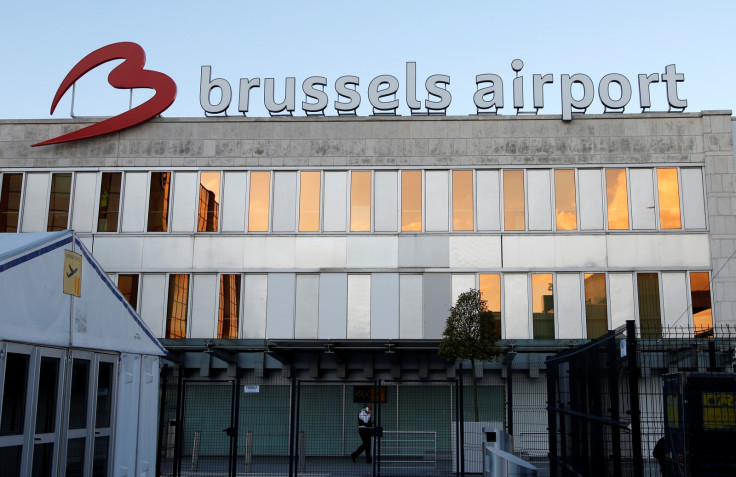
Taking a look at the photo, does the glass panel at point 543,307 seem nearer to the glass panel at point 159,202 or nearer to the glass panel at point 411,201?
the glass panel at point 411,201

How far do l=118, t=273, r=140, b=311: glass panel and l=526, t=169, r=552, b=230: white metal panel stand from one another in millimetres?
13531

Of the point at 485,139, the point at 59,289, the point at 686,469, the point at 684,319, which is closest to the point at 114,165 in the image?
the point at 485,139

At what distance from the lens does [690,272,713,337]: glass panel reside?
981 inches

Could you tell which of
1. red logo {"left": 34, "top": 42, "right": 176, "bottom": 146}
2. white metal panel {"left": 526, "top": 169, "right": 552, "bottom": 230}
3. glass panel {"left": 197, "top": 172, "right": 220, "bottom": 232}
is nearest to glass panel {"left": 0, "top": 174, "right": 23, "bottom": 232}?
red logo {"left": 34, "top": 42, "right": 176, "bottom": 146}

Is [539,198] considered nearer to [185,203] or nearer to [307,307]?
[307,307]

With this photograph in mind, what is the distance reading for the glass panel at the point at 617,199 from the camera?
25.8 metres

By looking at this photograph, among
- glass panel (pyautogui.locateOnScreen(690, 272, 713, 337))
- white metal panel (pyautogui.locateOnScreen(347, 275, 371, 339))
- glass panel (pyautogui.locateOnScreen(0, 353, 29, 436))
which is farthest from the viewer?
white metal panel (pyautogui.locateOnScreen(347, 275, 371, 339))

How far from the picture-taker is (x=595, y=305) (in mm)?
25312

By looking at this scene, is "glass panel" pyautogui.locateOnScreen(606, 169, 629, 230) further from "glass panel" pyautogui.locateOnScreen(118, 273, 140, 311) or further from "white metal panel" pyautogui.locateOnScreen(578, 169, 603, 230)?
"glass panel" pyautogui.locateOnScreen(118, 273, 140, 311)

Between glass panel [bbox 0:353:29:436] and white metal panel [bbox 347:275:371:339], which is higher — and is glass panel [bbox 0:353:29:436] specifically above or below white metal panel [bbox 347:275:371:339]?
below

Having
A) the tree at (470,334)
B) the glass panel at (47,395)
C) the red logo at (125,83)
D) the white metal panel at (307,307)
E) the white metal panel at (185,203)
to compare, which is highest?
the red logo at (125,83)

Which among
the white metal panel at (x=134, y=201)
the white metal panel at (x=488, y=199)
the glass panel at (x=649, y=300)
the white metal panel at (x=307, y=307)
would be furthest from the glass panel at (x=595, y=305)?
the white metal panel at (x=134, y=201)

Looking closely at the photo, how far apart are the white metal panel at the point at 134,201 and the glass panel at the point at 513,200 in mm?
12463

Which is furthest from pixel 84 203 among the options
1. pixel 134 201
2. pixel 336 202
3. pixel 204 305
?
pixel 336 202
